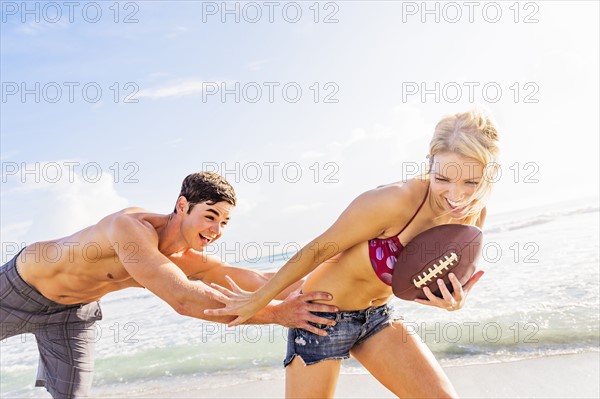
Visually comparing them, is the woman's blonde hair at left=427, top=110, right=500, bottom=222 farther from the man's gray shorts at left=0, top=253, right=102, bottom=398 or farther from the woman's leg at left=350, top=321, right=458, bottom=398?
the man's gray shorts at left=0, top=253, right=102, bottom=398

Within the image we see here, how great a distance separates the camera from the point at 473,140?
2727mm

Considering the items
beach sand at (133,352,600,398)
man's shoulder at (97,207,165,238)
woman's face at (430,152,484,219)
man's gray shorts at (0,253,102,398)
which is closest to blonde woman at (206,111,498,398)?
woman's face at (430,152,484,219)

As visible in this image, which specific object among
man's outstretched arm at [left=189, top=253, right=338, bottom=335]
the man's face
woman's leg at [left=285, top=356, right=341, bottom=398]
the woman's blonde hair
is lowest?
woman's leg at [left=285, top=356, right=341, bottom=398]

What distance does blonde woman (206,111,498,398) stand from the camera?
2787 millimetres

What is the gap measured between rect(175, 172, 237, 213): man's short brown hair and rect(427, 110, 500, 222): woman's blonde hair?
152 cm

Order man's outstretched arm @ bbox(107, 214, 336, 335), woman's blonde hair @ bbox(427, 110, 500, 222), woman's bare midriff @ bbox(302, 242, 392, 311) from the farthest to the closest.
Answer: man's outstretched arm @ bbox(107, 214, 336, 335) < woman's bare midriff @ bbox(302, 242, 392, 311) < woman's blonde hair @ bbox(427, 110, 500, 222)

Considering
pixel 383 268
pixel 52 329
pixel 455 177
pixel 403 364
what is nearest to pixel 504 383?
pixel 403 364

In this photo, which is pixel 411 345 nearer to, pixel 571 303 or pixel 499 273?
pixel 571 303

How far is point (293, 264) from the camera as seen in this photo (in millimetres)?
3006

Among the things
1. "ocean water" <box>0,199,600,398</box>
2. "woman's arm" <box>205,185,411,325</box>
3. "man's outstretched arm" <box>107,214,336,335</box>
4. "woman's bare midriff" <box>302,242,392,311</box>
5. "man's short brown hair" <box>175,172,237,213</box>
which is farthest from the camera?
"ocean water" <box>0,199,600,398</box>

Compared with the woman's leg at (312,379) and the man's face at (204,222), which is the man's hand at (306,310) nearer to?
the woman's leg at (312,379)

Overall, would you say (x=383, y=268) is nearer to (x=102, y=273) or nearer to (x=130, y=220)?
(x=130, y=220)

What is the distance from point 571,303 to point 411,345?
18.0ft

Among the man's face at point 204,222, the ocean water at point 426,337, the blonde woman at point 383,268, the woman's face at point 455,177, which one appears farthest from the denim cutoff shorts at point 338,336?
the ocean water at point 426,337
